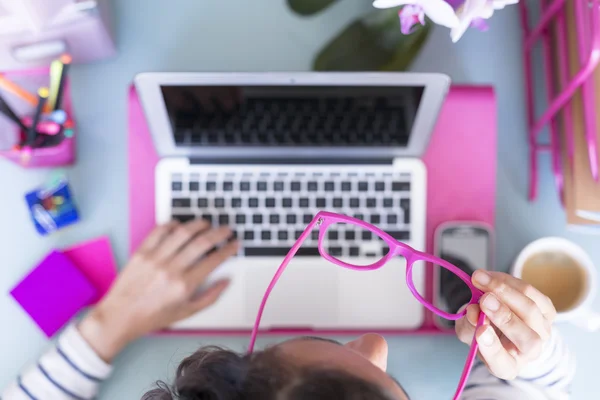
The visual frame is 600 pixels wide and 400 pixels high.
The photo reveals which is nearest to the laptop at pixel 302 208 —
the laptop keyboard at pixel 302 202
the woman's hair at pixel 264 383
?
the laptop keyboard at pixel 302 202

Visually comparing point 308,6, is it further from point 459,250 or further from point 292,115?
point 459,250

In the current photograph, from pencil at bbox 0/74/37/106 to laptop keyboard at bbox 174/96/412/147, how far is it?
216 mm

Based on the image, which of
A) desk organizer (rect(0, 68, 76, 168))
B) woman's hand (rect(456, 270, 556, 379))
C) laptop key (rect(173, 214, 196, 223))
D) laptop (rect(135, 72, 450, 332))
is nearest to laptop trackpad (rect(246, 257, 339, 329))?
laptop (rect(135, 72, 450, 332))

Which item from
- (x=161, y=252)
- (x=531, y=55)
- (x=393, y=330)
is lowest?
(x=393, y=330)

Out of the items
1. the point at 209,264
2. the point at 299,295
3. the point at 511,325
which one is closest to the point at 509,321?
the point at 511,325

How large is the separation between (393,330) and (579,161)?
1.12ft

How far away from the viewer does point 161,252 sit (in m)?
0.76

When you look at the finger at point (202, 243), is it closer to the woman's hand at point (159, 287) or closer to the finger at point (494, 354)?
the woman's hand at point (159, 287)

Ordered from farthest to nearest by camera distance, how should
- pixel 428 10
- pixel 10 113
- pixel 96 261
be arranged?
pixel 96 261 → pixel 10 113 → pixel 428 10

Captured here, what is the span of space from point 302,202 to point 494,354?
1.06ft

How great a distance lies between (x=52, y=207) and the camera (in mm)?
781

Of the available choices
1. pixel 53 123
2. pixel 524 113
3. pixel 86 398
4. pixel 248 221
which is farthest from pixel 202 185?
pixel 524 113

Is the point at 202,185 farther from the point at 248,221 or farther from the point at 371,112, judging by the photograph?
the point at 371,112

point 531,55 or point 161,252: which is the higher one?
point 531,55
